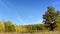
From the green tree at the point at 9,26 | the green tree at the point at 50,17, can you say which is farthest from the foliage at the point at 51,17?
the green tree at the point at 9,26

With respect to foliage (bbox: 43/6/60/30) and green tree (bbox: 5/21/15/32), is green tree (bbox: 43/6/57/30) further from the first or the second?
green tree (bbox: 5/21/15/32)

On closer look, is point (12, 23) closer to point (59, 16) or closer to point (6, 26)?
point (6, 26)

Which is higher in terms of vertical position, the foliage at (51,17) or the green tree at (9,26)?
the foliage at (51,17)

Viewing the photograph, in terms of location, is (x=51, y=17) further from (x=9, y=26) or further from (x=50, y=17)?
(x=9, y=26)

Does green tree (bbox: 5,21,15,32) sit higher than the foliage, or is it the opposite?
the foliage

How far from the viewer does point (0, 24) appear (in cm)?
2459

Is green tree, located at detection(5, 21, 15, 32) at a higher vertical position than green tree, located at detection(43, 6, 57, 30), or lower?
lower

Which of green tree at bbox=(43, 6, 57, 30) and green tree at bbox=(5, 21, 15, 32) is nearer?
green tree at bbox=(5, 21, 15, 32)

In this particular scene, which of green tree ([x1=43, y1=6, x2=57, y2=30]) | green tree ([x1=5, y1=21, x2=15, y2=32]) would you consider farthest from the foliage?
green tree ([x1=5, y1=21, x2=15, y2=32])

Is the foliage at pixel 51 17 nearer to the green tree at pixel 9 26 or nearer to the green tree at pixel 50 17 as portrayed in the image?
the green tree at pixel 50 17

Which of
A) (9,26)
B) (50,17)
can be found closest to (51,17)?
(50,17)

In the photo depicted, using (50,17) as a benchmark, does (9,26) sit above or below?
below

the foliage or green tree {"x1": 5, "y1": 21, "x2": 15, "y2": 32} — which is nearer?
green tree {"x1": 5, "y1": 21, "x2": 15, "y2": 32}

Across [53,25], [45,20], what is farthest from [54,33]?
[45,20]
